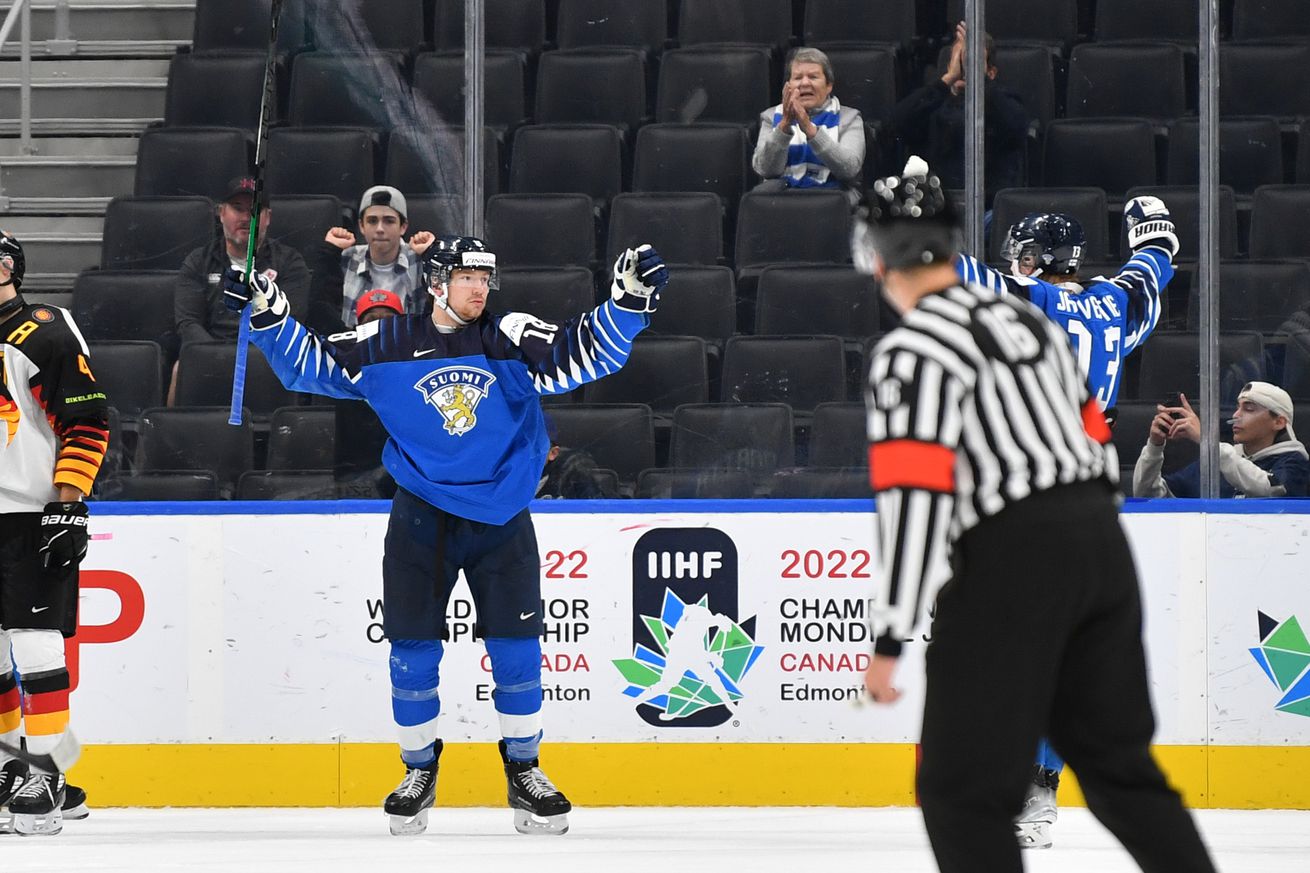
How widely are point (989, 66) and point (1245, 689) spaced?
2.04m

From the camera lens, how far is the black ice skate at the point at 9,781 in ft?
15.7

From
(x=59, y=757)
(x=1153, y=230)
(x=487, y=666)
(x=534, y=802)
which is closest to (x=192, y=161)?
(x=487, y=666)

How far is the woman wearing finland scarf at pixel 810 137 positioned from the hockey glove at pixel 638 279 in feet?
4.00

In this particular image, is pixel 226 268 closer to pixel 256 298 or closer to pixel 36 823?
pixel 256 298

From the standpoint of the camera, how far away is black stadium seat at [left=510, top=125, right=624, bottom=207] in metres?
5.62

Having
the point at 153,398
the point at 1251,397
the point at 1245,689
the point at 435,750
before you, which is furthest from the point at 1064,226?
the point at 153,398

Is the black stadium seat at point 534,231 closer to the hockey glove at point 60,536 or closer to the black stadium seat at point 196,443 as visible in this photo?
the black stadium seat at point 196,443

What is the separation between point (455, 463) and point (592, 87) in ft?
5.46

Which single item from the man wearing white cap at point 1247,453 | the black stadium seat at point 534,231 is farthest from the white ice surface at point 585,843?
the black stadium seat at point 534,231

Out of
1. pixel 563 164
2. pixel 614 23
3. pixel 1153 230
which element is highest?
pixel 614 23

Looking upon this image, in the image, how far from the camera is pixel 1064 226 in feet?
15.4

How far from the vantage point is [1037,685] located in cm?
250

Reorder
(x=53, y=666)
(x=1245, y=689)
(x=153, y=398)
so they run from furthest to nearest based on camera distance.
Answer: (x=153, y=398)
(x=1245, y=689)
(x=53, y=666)

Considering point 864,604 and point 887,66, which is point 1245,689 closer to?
point 864,604
